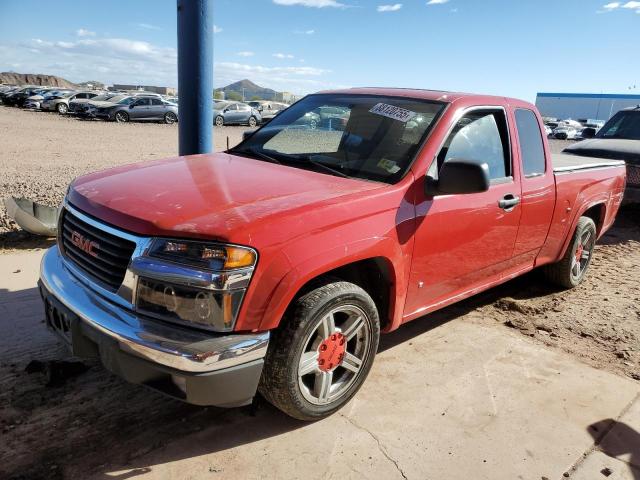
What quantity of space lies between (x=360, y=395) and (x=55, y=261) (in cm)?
201

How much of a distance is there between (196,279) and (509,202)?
2.50 metres

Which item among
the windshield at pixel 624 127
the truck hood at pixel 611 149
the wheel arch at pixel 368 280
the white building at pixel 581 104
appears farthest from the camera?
the white building at pixel 581 104

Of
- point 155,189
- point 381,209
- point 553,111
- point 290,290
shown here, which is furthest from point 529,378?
point 553,111

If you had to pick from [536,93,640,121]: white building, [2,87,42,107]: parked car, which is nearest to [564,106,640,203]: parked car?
[2,87,42,107]: parked car

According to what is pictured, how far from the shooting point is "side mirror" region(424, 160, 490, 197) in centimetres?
303

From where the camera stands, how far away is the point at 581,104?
8900cm

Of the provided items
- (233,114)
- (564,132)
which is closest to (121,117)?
(233,114)

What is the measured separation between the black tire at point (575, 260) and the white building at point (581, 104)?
87648 millimetres

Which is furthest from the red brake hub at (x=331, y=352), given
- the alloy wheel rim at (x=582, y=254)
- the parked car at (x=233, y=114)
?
the parked car at (x=233, y=114)

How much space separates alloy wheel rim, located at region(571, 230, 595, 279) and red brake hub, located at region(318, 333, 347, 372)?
130 inches

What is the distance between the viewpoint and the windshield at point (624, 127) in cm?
945

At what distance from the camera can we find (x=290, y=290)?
8.14ft

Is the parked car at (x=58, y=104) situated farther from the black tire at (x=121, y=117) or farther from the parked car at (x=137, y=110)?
the black tire at (x=121, y=117)

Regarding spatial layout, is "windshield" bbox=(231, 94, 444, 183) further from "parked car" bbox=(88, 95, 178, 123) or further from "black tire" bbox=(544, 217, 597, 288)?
"parked car" bbox=(88, 95, 178, 123)
